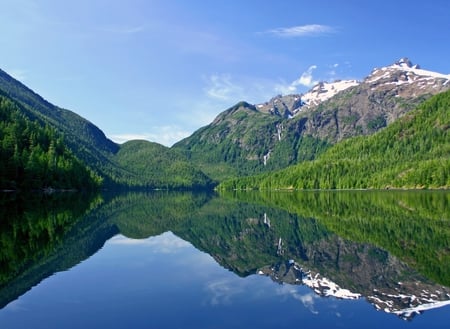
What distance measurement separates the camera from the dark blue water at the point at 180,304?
16.5 metres

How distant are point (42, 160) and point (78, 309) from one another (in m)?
128

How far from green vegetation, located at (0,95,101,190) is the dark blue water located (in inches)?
4121

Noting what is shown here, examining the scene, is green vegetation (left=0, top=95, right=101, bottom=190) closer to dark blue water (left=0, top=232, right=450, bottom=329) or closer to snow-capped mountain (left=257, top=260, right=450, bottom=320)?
dark blue water (left=0, top=232, right=450, bottom=329)

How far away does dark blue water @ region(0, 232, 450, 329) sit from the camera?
16469 millimetres

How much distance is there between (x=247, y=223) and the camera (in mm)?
58938

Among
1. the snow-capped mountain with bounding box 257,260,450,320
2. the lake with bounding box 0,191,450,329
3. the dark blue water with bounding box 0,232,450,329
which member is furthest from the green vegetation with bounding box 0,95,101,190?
the snow-capped mountain with bounding box 257,260,450,320

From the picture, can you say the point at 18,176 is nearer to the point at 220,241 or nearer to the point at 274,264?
the point at 220,241

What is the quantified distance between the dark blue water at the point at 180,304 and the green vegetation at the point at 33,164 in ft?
343

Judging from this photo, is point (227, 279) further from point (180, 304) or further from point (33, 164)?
point (33, 164)

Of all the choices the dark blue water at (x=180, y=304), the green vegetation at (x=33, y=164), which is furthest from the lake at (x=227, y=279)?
Answer: the green vegetation at (x=33, y=164)

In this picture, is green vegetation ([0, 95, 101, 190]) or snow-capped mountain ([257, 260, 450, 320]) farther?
green vegetation ([0, 95, 101, 190])

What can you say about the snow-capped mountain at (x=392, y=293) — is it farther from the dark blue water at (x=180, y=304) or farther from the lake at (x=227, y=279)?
the dark blue water at (x=180, y=304)

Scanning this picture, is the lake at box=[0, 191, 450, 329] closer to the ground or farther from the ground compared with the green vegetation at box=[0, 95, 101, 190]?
closer to the ground

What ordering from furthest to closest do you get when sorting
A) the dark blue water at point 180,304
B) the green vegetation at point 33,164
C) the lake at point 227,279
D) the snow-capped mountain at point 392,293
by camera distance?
the green vegetation at point 33,164
the snow-capped mountain at point 392,293
the lake at point 227,279
the dark blue water at point 180,304
